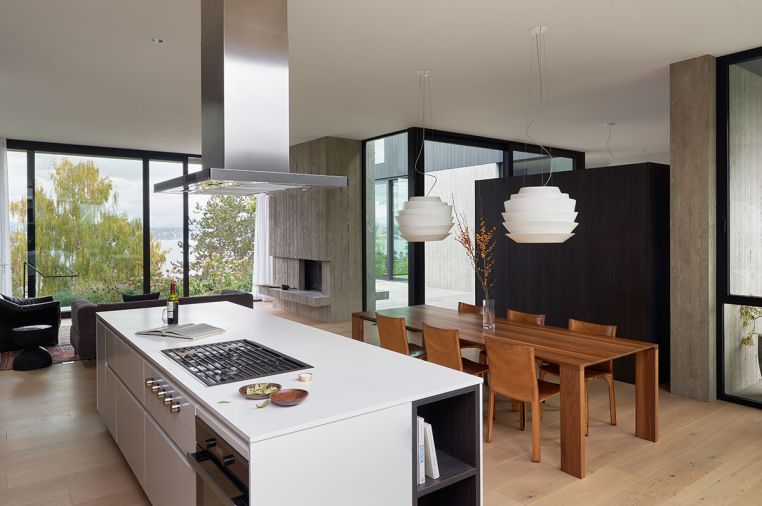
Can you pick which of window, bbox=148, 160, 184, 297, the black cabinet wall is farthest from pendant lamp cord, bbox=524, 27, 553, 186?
window, bbox=148, 160, 184, 297

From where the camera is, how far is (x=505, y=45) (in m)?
4.12

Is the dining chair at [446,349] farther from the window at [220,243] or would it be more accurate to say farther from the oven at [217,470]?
the window at [220,243]

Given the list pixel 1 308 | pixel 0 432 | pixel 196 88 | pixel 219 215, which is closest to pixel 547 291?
pixel 196 88

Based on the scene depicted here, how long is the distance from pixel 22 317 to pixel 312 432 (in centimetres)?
588

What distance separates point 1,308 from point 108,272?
2.72m

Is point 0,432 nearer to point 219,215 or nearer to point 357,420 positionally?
point 357,420

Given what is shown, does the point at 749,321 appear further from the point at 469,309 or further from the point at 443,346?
the point at 443,346

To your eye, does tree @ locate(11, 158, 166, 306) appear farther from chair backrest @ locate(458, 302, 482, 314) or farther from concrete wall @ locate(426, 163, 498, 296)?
chair backrest @ locate(458, 302, 482, 314)

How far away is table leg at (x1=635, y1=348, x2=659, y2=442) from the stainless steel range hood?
234 cm

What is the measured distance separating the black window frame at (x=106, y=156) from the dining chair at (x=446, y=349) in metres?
6.09

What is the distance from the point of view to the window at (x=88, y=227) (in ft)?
26.7

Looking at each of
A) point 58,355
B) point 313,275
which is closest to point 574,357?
point 58,355

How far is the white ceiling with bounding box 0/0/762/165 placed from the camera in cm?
348

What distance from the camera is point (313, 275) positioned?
29.2ft
